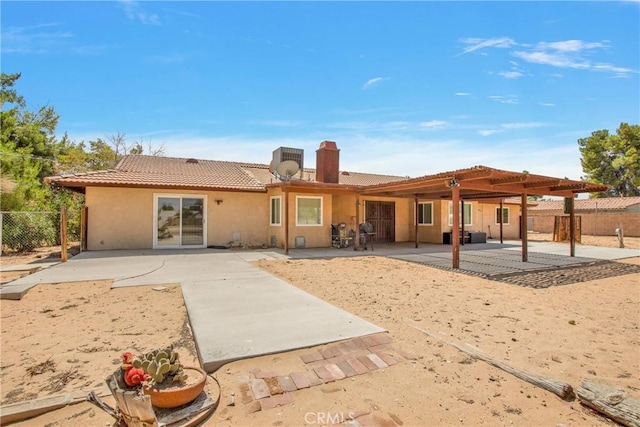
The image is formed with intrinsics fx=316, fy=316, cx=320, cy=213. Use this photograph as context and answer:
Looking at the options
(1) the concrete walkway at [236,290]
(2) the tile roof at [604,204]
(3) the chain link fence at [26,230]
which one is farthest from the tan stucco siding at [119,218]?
(2) the tile roof at [604,204]

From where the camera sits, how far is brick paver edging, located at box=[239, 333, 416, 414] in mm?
2625

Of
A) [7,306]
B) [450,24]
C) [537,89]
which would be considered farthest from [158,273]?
[537,89]

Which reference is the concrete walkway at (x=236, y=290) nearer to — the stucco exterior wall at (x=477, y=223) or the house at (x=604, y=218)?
the stucco exterior wall at (x=477, y=223)

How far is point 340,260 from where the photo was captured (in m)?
10.3

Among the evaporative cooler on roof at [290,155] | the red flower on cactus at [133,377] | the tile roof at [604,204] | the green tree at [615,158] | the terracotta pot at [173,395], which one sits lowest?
the terracotta pot at [173,395]

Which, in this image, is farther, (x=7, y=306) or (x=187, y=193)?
(x=187, y=193)

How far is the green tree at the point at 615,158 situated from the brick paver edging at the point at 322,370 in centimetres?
3840

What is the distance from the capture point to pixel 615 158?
103 feet

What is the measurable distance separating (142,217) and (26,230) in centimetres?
467

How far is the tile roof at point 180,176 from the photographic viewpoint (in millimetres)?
A: 11203

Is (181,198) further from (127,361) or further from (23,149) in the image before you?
(23,149)

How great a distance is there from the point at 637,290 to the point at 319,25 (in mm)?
10070

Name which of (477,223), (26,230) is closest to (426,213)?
(477,223)

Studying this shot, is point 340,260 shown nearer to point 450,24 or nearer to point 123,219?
point 450,24
